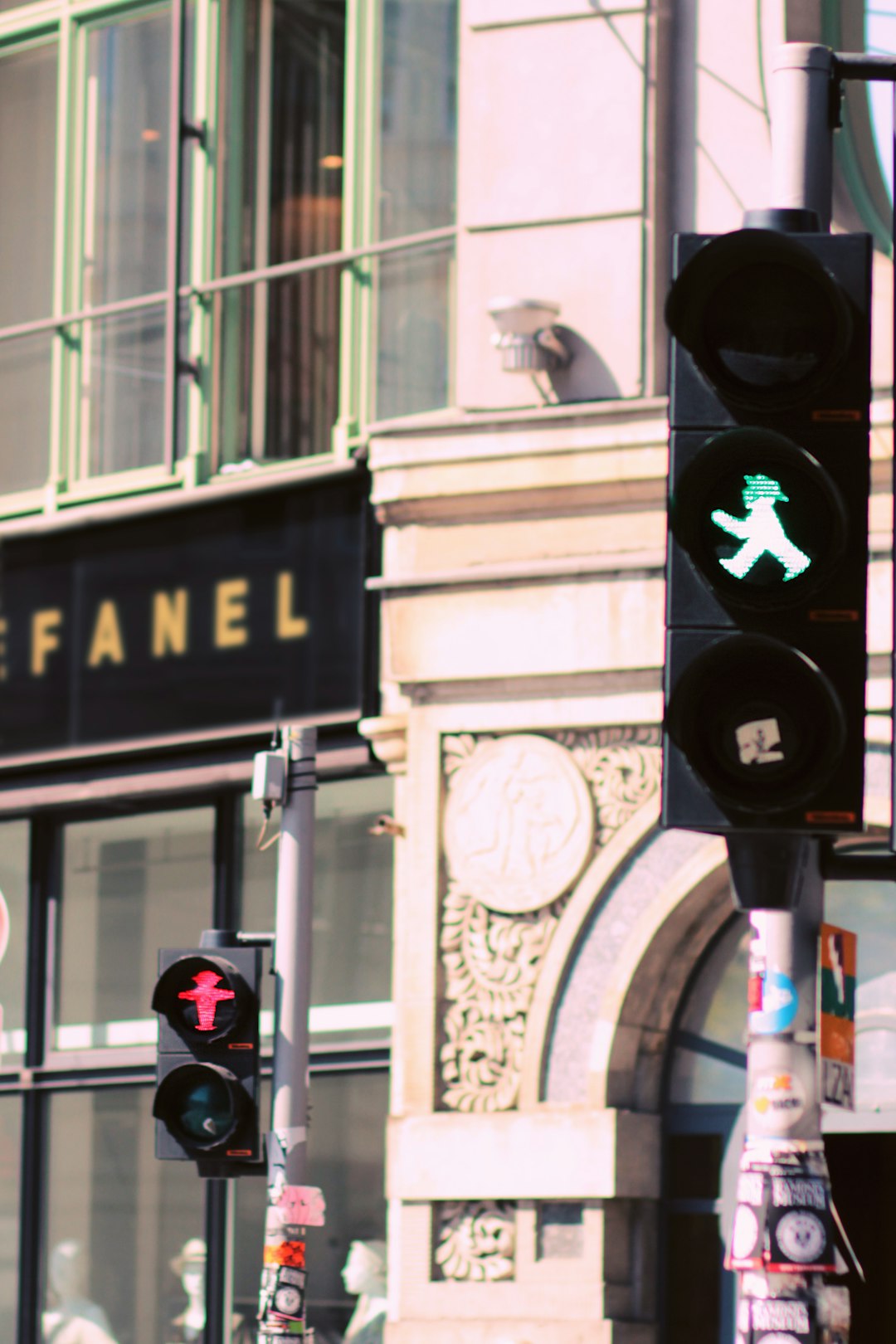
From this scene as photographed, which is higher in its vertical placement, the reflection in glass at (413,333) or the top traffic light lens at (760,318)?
the reflection in glass at (413,333)

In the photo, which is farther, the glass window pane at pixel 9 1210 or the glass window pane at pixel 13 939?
the glass window pane at pixel 13 939

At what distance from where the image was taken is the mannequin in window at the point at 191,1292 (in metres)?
13.7

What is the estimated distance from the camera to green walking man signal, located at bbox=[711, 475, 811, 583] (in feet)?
16.1

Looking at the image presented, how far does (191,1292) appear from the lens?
1375 centimetres

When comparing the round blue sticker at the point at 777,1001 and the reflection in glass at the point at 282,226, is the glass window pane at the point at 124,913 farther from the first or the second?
the round blue sticker at the point at 777,1001

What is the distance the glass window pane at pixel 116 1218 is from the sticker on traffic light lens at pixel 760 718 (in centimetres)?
957

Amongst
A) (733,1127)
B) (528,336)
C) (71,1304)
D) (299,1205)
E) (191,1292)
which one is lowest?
(71,1304)

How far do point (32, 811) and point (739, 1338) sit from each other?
33.2 ft

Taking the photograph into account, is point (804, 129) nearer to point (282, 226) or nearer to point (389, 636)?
point (389, 636)

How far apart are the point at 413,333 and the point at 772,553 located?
30.4ft

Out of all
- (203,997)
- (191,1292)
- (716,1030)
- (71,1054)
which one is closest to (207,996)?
(203,997)

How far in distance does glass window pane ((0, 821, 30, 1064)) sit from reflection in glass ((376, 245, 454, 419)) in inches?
146

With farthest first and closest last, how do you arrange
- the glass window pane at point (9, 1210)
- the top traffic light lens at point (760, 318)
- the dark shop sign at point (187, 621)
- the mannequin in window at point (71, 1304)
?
the glass window pane at point (9, 1210) → the mannequin in window at point (71, 1304) → the dark shop sign at point (187, 621) → the top traffic light lens at point (760, 318)

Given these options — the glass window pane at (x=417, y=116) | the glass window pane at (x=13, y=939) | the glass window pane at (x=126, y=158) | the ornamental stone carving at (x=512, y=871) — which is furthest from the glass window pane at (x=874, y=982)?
the glass window pane at (x=126, y=158)
